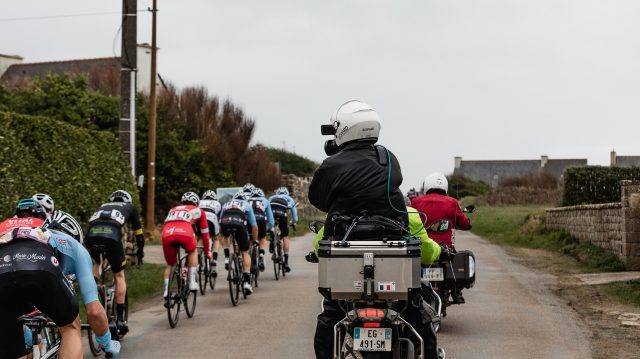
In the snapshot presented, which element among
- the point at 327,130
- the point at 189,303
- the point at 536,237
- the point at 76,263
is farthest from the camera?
the point at 536,237

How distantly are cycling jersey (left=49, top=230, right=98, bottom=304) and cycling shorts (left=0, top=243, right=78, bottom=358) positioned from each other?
30cm

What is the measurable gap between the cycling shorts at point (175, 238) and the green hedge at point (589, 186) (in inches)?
874

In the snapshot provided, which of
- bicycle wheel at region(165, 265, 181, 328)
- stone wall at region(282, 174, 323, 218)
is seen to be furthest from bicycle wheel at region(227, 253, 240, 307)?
stone wall at region(282, 174, 323, 218)

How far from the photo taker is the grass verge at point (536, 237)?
812 inches

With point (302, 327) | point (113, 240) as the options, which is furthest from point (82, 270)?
point (302, 327)

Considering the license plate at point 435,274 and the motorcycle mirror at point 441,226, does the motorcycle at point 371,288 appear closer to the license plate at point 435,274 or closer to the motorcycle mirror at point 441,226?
the license plate at point 435,274

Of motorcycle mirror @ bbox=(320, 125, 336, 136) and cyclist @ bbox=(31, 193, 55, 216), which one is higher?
motorcycle mirror @ bbox=(320, 125, 336, 136)

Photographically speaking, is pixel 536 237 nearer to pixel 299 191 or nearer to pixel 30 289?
pixel 299 191

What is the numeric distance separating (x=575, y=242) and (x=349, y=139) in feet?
64.8

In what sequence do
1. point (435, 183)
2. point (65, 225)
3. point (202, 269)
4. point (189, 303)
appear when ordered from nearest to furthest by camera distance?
point (65, 225)
point (435, 183)
point (189, 303)
point (202, 269)

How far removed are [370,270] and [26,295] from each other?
85.6 inches

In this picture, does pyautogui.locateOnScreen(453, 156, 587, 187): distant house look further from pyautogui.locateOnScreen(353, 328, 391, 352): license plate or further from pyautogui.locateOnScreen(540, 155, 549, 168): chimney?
pyautogui.locateOnScreen(353, 328, 391, 352): license plate

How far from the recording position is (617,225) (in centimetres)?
2027

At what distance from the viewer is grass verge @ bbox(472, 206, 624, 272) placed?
20.6 metres
